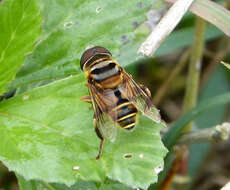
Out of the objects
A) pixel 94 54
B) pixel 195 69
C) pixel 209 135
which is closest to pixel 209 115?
pixel 195 69

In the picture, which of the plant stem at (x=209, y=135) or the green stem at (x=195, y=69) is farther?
the green stem at (x=195, y=69)

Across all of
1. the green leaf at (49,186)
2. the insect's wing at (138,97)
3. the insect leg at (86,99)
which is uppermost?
the insect leg at (86,99)

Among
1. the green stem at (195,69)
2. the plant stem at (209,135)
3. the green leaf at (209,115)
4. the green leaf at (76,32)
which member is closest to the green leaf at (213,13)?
the green leaf at (76,32)

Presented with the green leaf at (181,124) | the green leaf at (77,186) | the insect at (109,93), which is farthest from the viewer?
the green leaf at (181,124)

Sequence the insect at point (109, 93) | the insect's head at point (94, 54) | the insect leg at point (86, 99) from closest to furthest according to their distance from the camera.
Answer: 1. the insect leg at point (86, 99)
2. the insect at point (109, 93)
3. the insect's head at point (94, 54)

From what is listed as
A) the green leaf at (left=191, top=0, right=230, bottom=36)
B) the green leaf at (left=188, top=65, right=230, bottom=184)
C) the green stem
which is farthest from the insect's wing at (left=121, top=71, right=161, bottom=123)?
the green leaf at (left=188, top=65, right=230, bottom=184)

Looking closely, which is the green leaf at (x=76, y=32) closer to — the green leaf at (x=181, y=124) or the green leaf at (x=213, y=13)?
the green leaf at (x=213, y=13)

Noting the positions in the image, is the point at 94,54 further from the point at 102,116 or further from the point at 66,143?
the point at 66,143

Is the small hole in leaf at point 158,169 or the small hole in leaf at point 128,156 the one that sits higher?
the small hole in leaf at point 128,156
